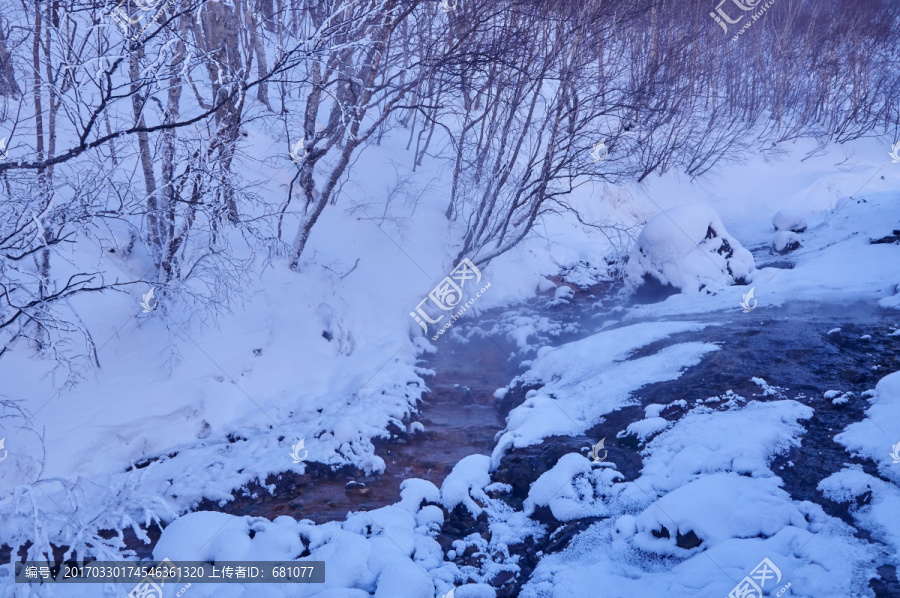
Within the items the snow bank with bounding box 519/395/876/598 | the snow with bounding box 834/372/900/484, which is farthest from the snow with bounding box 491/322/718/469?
the snow with bounding box 834/372/900/484

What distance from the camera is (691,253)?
11047mm

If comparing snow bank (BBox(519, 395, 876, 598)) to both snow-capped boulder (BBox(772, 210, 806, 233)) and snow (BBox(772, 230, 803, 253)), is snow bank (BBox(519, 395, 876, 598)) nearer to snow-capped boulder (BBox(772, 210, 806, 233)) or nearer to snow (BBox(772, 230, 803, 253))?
snow (BBox(772, 230, 803, 253))

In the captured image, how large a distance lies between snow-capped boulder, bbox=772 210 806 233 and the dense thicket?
4162 mm

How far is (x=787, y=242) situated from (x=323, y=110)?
42.2 feet

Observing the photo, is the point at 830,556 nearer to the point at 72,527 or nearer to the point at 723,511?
the point at 723,511

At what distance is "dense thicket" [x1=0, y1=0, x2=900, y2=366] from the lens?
14.9 feet

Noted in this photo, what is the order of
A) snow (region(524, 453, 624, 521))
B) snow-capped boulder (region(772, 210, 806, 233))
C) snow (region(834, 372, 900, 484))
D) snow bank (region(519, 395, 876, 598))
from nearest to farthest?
snow bank (region(519, 395, 876, 598)) → snow (region(834, 372, 900, 484)) → snow (region(524, 453, 624, 521)) → snow-capped boulder (region(772, 210, 806, 233))

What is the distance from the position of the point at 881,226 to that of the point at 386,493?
12564 millimetres

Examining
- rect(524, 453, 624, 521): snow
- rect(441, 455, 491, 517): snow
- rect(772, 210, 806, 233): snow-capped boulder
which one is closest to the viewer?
rect(524, 453, 624, 521): snow

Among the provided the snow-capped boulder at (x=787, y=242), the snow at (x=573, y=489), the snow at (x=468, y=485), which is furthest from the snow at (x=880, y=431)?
the snow-capped boulder at (x=787, y=242)

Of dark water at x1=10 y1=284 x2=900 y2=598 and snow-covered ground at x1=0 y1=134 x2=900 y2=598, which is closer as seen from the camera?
snow-covered ground at x1=0 y1=134 x2=900 y2=598

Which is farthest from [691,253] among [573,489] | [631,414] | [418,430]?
[573,489]

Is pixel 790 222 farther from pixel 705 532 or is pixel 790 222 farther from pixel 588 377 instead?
pixel 705 532

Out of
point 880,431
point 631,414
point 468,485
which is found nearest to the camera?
point 880,431
